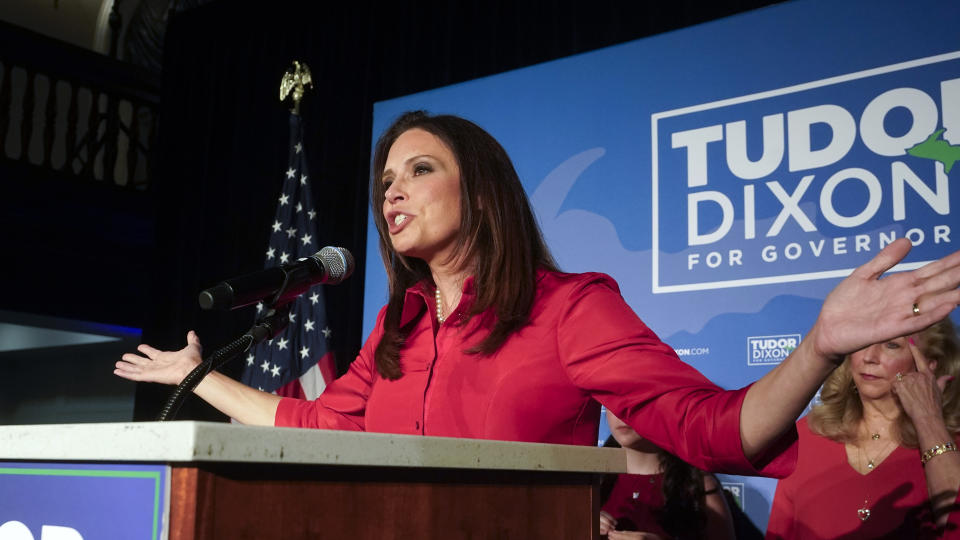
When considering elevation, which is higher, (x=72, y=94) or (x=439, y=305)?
(x=72, y=94)

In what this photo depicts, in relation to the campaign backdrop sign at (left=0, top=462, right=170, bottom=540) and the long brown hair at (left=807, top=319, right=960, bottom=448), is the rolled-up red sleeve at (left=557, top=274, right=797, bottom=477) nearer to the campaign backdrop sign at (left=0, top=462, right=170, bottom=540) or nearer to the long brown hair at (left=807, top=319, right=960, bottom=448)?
the campaign backdrop sign at (left=0, top=462, right=170, bottom=540)

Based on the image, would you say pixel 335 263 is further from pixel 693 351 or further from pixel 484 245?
pixel 693 351

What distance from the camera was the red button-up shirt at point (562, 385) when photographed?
4.02 feet

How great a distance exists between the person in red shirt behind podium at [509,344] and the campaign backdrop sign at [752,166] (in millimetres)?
1541

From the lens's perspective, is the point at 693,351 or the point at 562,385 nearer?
the point at 562,385

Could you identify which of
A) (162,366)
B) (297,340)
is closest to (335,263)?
(162,366)

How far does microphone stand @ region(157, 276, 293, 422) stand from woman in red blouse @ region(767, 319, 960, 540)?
1.82 meters

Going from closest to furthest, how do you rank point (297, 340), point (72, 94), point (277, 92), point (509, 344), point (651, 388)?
point (651, 388) → point (509, 344) → point (297, 340) → point (277, 92) → point (72, 94)

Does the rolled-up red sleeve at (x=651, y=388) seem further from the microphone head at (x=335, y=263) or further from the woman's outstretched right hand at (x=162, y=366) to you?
the woman's outstretched right hand at (x=162, y=366)

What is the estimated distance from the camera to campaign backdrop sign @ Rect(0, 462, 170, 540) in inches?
31.9

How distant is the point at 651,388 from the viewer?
1.33m

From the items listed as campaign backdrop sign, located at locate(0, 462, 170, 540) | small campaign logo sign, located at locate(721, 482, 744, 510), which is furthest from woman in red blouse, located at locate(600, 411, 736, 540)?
campaign backdrop sign, located at locate(0, 462, 170, 540)

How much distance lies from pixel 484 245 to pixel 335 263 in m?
0.29

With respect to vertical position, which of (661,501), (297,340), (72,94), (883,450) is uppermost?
(72,94)
